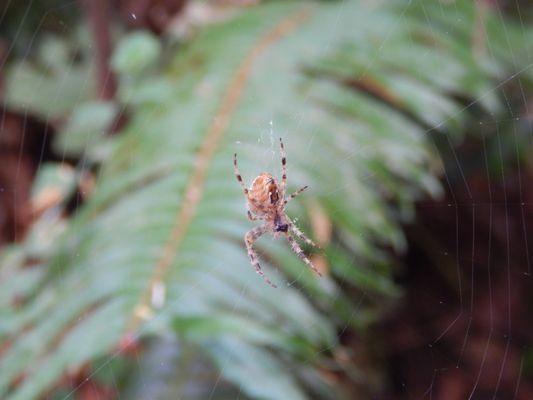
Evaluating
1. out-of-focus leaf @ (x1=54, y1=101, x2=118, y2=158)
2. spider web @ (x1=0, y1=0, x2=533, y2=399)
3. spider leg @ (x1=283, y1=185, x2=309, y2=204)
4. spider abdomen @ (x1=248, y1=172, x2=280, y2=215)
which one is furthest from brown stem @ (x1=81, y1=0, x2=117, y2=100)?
→ spider leg @ (x1=283, y1=185, x2=309, y2=204)

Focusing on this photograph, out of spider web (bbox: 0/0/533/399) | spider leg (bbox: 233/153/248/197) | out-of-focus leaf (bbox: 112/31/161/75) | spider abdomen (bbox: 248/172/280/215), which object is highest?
out-of-focus leaf (bbox: 112/31/161/75)

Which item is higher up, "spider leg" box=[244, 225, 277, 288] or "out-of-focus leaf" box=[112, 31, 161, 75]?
"out-of-focus leaf" box=[112, 31, 161, 75]

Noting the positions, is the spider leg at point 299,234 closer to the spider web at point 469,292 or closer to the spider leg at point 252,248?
the spider leg at point 252,248

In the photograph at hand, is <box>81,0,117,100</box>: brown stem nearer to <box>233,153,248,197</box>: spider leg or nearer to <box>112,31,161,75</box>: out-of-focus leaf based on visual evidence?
<box>112,31,161,75</box>: out-of-focus leaf

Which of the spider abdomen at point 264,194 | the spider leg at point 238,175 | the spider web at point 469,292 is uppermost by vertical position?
the spider leg at point 238,175

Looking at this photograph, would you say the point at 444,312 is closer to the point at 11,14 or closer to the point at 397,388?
the point at 397,388

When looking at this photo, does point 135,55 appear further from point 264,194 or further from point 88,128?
point 264,194

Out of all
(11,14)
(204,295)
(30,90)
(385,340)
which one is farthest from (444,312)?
(11,14)

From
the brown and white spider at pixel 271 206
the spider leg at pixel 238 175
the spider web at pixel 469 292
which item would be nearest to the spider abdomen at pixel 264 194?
the brown and white spider at pixel 271 206
